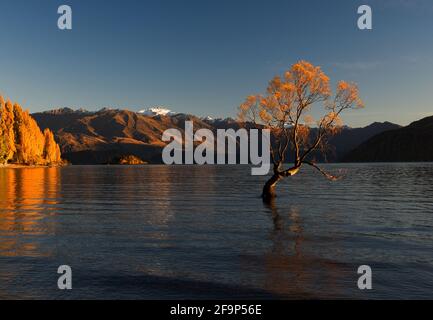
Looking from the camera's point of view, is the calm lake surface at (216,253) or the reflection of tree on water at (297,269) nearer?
the reflection of tree on water at (297,269)

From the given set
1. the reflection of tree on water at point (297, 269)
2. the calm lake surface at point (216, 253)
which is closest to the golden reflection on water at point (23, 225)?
the calm lake surface at point (216, 253)

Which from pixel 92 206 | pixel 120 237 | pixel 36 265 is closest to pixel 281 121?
pixel 92 206

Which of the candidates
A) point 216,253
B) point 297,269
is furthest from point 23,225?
point 297,269

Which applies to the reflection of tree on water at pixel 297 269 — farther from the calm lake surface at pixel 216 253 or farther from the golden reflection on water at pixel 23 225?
the golden reflection on water at pixel 23 225

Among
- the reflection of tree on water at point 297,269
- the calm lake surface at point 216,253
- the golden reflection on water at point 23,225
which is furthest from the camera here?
the golden reflection on water at point 23,225

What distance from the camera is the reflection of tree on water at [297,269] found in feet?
45.3

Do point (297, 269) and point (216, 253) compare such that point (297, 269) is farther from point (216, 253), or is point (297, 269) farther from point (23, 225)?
point (23, 225)

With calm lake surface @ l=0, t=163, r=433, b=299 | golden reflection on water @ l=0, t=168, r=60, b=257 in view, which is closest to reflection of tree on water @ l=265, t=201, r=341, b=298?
calm lake surface @ l=0, t=163, r=433, b=299

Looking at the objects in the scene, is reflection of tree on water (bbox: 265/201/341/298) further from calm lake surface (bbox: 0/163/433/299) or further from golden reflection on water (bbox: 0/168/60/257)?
golden reflection on water (bbox: 0/168/60/257)

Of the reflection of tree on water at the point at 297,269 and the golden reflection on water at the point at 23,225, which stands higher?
the golden reflection on water at the point at 23,225

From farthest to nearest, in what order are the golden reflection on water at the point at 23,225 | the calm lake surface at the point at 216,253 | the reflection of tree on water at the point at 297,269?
1. the golden reflection on water at the point at 23,225
2. the calm lake surface at the point at 216,253
3. the reflection of tree on water at the point at 297,269

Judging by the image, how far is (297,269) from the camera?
649 inches
